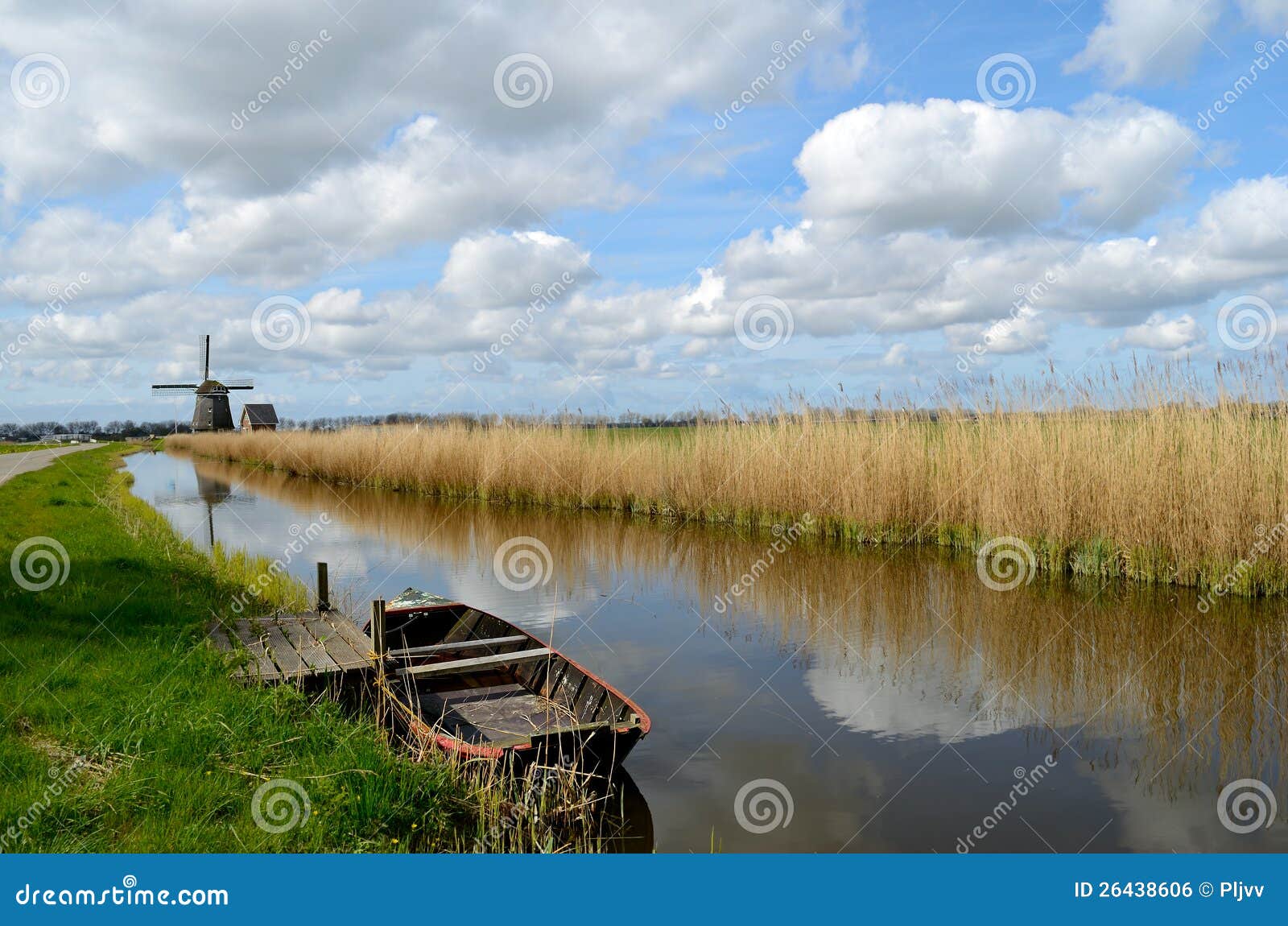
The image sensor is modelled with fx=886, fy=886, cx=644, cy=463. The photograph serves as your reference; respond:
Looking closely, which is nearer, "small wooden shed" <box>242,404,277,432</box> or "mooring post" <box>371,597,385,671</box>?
"mooring post" <box>371,597,385,671</box>

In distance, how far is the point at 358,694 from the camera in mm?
6383

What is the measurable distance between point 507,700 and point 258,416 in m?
64.1

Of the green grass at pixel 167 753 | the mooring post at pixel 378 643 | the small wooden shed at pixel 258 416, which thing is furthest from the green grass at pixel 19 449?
the mooring post at pixel 378 643

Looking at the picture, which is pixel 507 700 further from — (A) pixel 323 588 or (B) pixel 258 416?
(B) pixel 258 416

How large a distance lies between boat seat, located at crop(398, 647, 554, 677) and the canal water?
3.30ft

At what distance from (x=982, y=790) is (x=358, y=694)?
4.25 m

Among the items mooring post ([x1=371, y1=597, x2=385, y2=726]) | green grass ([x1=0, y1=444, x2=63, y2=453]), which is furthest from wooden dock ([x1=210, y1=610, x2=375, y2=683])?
green grass ([x1=0, y1=444, x2=63, y2=453])

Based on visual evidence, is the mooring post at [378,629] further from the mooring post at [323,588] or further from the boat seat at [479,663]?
the mooring post at [323,588]

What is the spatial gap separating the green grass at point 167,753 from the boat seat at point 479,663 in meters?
0.56

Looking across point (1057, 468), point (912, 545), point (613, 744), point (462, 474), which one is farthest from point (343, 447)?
point (613, 744)

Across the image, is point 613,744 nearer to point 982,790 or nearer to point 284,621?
point 982,790

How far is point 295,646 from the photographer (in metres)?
6.98

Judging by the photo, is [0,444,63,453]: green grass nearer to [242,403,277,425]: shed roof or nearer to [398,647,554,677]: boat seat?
[242,403,277,425]: shed roof

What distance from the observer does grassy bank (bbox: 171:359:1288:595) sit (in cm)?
941
